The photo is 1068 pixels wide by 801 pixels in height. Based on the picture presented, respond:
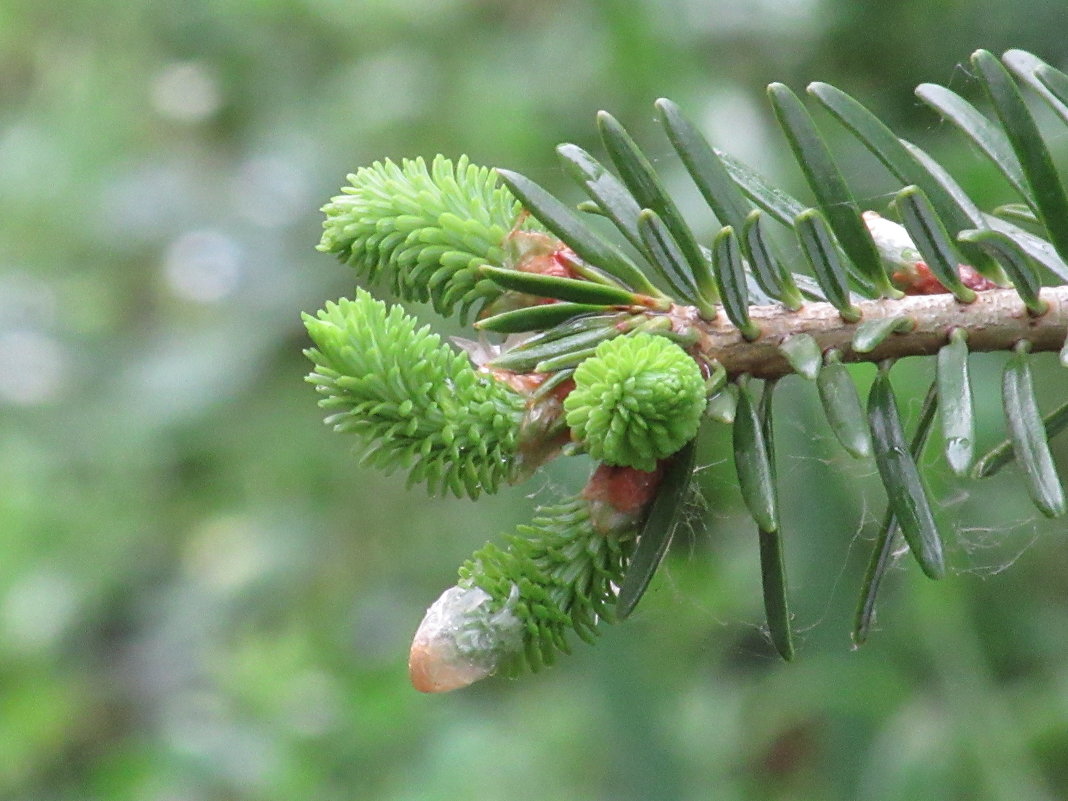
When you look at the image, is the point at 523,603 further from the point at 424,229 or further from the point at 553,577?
the point at 424,229

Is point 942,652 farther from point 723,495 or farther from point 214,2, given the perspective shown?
point 214,2

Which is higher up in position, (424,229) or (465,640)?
(424,229)

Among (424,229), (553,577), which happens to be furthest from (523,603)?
(424,229)

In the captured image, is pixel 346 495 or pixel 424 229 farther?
pixel 346 495

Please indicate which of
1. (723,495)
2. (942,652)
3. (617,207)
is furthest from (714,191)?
(942,652)

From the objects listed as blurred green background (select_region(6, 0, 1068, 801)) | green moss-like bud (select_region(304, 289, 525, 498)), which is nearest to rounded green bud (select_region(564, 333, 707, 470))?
green moss-like bud (select_region(304, 289, 525, 498))

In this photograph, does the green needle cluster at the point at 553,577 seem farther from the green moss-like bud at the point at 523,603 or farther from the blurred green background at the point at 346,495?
the blurred green background at the point at 346,495
